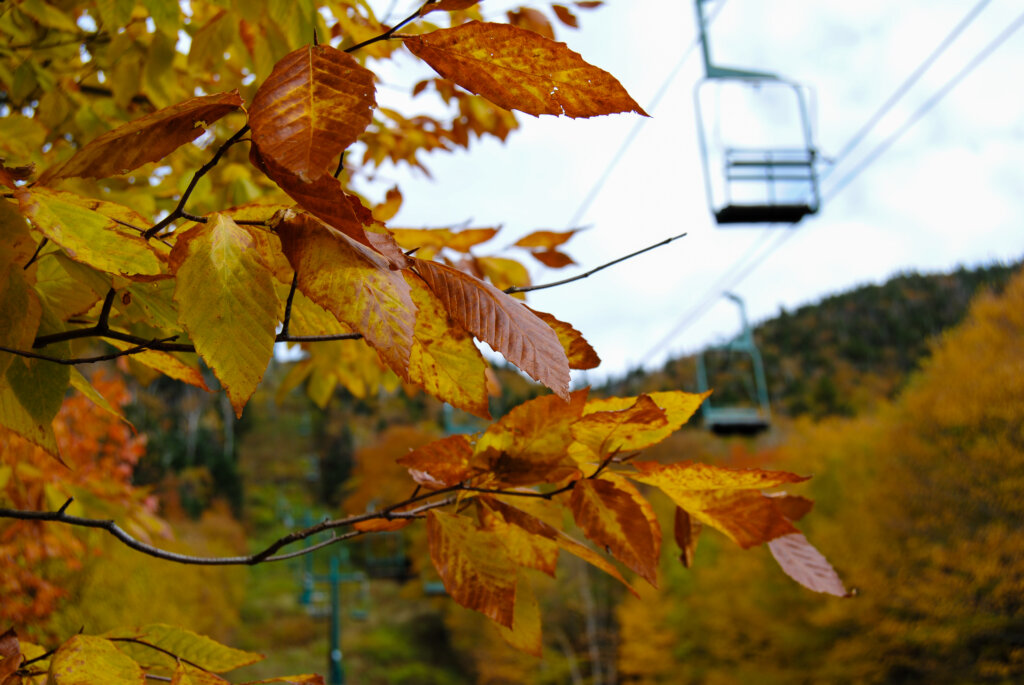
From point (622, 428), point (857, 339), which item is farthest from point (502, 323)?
point (857, 339)

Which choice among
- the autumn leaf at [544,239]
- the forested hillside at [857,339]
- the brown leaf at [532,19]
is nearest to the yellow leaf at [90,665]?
the autumn leaf at [544,239]

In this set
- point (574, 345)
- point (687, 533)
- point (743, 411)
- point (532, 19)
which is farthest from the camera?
point (743, 411)

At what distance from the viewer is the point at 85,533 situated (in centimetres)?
130

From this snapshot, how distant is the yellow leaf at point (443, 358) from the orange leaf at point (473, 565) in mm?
133

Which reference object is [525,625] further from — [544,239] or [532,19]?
[532,19]

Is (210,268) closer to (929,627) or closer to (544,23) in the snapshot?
(544,23)

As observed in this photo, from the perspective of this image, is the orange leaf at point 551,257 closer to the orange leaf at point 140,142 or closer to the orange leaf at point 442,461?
the orange leaf at point 442,461

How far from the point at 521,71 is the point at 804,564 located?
0.38 metres

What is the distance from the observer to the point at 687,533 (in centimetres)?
56

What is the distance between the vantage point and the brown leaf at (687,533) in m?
0.55

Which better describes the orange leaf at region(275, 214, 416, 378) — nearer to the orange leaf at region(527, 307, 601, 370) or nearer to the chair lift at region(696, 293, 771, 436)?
the orange leaf at region(527, 307, 601, 370)

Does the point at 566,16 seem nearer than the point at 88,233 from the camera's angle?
No

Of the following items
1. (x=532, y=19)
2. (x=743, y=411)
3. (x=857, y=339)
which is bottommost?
(x=743, y=411)

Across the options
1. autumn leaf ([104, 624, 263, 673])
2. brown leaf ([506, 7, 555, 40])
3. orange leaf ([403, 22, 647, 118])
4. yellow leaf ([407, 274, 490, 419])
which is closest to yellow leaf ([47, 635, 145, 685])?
autumn leaf ([104, 624, 263, 673])
